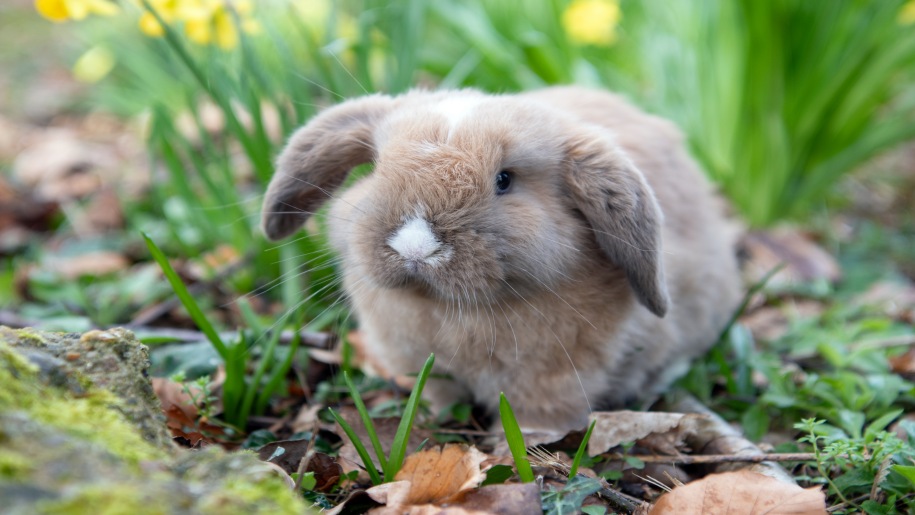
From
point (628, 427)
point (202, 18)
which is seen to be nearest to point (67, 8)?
point (202, 18)

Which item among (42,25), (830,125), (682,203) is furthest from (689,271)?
(42,25)

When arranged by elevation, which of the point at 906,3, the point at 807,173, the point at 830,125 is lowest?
the point at 807,173

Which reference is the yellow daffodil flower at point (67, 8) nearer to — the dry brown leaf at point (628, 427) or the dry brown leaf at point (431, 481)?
the dry brown leaf at point (431, 481)

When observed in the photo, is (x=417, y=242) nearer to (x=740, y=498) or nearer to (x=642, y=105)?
(x=740, y=498)

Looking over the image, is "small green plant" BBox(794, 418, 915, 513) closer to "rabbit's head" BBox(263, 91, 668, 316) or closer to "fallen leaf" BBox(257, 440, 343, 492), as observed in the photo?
"rabbit's head" BBox(263, 91, 668, 316)

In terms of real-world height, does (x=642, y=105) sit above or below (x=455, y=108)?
below

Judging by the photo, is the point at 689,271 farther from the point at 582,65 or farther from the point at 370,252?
the point at 582,65
